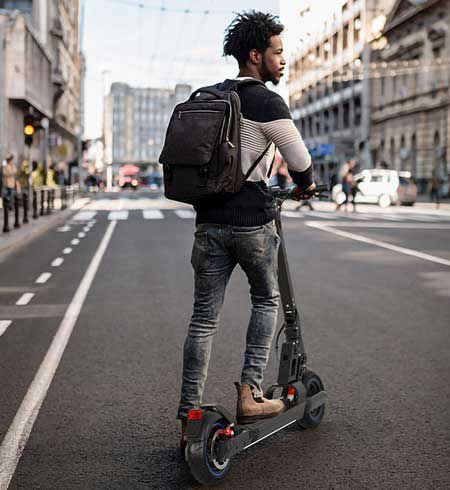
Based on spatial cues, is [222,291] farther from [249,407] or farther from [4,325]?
[4,325]

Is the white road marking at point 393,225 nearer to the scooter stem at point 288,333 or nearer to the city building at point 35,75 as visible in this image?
the city building at point 35,75

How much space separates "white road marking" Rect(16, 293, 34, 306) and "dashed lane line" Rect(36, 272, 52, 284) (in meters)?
1.28

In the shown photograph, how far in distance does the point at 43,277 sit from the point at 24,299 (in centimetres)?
220

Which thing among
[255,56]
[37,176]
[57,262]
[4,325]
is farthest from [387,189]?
[255,56]

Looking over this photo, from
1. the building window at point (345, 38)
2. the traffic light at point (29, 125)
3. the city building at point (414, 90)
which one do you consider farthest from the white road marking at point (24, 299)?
the building window at point (345, 38)

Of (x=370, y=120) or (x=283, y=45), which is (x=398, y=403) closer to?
(x=283, y=45)

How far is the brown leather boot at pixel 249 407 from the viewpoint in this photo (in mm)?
3955

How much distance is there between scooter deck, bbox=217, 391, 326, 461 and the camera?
3660 millimetres

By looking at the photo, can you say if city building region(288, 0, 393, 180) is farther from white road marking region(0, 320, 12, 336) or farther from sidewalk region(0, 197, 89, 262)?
white road marking region(0, 320, 12, 336)

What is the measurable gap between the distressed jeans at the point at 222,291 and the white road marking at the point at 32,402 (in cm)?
79

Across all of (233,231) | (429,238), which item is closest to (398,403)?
(233,231)

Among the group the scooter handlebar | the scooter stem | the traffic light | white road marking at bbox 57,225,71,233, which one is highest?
the traffic light

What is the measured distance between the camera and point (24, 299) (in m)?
9.63

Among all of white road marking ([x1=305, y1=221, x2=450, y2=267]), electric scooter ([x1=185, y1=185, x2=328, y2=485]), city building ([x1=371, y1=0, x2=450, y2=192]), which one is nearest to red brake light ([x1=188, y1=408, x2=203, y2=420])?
electric scooter ([x1=185, y1=185, x2=328, y2=485])
